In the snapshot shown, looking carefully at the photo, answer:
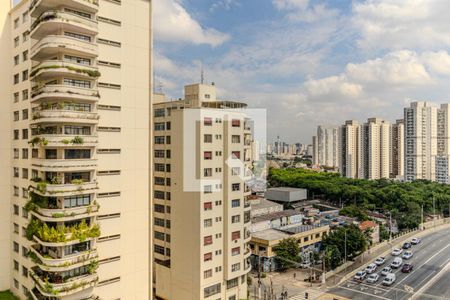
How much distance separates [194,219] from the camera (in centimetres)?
2459

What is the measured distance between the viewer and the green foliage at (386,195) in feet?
180

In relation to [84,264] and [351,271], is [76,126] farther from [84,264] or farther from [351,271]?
[351,271]

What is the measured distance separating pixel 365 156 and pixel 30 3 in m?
93.0

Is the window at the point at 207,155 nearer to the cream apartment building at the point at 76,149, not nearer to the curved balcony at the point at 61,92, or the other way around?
the cream apartment building at the point at 76,149

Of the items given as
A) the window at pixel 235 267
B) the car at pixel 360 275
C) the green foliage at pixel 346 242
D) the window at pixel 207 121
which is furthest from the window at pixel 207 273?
the car at pixel 360 275

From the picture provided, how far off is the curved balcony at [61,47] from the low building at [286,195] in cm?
4865

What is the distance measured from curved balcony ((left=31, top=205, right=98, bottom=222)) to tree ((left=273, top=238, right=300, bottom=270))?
22293mm

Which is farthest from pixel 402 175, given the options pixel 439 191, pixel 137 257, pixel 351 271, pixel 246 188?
pixel 137 257

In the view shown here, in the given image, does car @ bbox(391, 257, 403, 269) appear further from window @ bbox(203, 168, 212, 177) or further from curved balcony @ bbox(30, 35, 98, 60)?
curved balcony @ bbox(30, 35, 98, 60)

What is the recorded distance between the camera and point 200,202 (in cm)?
2438

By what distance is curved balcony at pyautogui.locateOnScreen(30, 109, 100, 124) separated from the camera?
53.3 ft

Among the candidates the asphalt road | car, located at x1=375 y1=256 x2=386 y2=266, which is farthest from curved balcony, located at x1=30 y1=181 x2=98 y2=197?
car, located at x1=375 y1=256 x2=386 y2=266

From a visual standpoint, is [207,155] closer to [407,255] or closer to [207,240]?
[207,240]

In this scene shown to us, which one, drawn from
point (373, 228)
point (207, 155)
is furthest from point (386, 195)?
point (207, 155)
